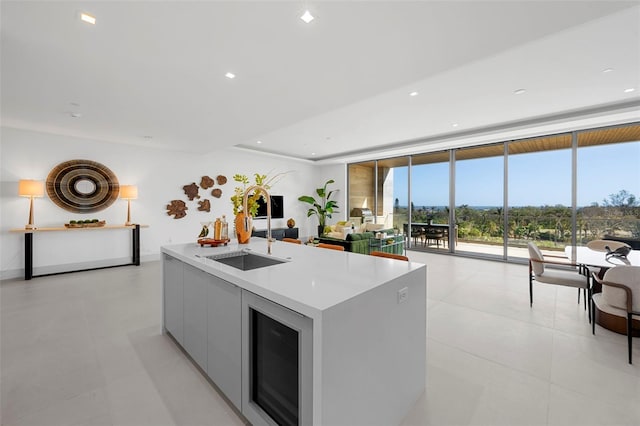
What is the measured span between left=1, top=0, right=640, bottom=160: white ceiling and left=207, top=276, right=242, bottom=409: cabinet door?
190cm

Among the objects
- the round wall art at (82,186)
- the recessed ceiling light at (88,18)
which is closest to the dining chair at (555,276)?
the recessed ceiling light at (88,18)

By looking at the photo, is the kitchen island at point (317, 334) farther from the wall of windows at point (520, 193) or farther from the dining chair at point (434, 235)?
the dining chair at point (434, 235)

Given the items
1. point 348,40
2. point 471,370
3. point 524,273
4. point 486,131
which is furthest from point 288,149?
point 471,370

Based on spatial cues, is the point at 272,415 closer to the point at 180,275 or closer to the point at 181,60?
the point at 180,275

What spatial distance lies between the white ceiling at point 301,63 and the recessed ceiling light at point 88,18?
0.04m

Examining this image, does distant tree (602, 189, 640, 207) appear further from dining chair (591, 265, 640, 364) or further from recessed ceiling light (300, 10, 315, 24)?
recessed ceiling light (300, 10, 315, 24)

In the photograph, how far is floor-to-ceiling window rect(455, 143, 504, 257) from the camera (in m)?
6.09

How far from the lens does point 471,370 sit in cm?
204

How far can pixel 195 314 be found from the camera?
1994 millimetres

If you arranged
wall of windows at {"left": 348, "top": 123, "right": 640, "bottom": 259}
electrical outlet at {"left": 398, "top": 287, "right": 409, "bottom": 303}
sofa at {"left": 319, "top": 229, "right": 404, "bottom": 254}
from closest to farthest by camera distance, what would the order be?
electrical outlet at {"left": 398, "top": 287, "right": 409, "bottom": 303} < wall of windows at {"left": 348, "top": 123, "right": 640, "bottom": 259} < sofa at {"left": 319, "top": 229, "right": 404, "bottom": 254}

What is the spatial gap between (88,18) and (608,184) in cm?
753

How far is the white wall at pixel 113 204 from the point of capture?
4.50 metres

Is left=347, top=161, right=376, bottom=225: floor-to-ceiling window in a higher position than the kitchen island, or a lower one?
higher

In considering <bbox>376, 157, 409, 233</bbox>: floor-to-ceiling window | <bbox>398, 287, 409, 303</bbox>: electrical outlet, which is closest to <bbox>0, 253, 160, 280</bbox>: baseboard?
<bbox>398, 287, 409, 303</bbox>: electrical outlet
